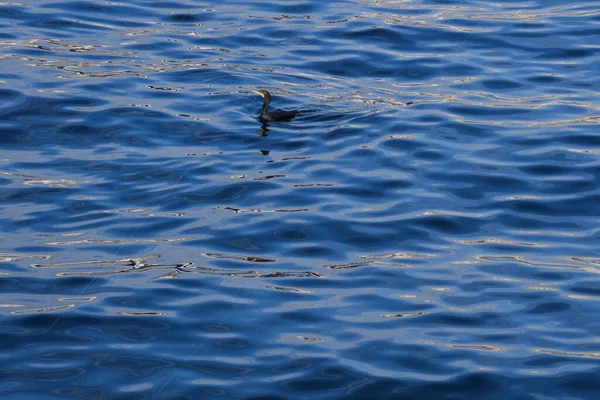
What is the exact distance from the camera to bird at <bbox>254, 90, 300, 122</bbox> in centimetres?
1384

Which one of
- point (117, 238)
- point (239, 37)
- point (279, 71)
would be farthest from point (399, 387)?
point (239, 37)

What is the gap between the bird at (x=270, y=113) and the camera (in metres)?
13.8

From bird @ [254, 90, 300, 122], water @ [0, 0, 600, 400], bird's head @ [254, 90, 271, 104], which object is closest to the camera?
water @ [0, 0, 600, 400]

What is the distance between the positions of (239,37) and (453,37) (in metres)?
3.50

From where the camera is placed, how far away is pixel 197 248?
10.5m

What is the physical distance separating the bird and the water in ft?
0.43

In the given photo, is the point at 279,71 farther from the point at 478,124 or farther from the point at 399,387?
the point at 399,387

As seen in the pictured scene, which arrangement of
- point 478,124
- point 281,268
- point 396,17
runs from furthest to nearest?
1. point 396,17
2. point 478,124
3. point 281,268

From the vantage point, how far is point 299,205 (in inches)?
457

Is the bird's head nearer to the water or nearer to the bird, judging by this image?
the bird

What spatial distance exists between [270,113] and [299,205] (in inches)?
102

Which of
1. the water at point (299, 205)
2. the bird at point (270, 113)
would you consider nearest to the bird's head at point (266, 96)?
the bird at point (270, 113)

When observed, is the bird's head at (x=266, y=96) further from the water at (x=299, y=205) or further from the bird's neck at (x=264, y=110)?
the water at (x=299, y=205)

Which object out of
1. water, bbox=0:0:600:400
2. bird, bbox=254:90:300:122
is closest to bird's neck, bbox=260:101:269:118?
bird, bbox=254:90:300:122
